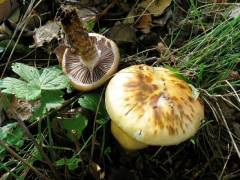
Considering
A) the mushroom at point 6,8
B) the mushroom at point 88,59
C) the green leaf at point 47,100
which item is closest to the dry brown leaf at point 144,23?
the mushroom at point 88,59

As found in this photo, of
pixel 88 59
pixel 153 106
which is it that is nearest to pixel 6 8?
pixel 88 59

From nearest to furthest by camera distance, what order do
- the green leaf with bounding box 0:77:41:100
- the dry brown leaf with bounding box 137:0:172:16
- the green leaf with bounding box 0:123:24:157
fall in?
the green leaf with bounding box 0:77:41:100 → the green leaf with bounding box 0:123:24:157 → the dry brown leaf with bounding box 137:0:172:16

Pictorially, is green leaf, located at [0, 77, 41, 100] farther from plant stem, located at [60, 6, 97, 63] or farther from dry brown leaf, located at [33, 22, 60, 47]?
dry brown leaf, located at [33, 22, 60, 47]

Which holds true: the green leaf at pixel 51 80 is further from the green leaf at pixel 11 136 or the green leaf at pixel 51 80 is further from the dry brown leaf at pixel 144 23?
the dry brown leaf at pixel 144 23

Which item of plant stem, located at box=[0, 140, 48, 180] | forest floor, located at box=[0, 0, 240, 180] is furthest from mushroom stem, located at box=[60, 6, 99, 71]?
plant stem, located at box=[0, 140, 48, 180]

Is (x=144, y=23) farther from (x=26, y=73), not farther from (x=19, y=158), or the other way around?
(x=19, y=158)

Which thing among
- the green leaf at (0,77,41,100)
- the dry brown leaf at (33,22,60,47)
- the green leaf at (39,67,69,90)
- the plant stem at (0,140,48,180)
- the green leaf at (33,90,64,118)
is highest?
the green leaf at (0,77,41,100)
